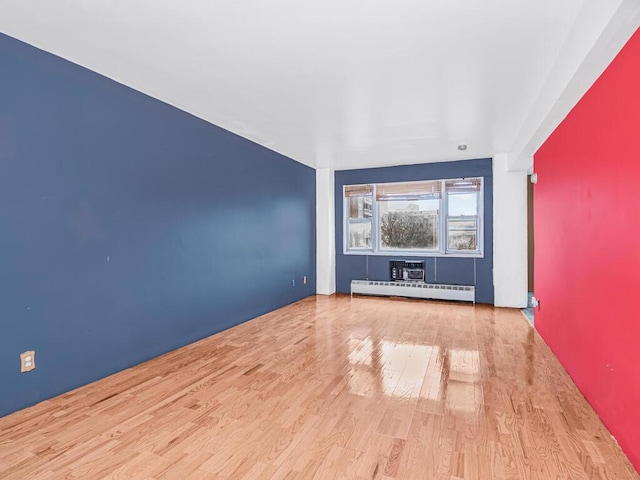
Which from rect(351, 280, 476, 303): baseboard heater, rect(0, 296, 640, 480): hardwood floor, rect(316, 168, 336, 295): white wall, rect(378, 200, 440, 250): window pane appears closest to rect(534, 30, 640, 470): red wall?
rect(0, 296, 640, 480): hardwood floor

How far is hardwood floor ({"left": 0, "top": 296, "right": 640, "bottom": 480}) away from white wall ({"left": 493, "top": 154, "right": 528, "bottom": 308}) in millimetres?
2004

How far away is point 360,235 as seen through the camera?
6.88 meters

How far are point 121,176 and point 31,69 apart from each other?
905 mm

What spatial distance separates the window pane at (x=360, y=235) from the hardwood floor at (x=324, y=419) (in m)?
3.36

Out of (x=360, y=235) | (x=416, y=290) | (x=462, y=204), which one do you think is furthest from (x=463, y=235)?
(x=360, y=235)

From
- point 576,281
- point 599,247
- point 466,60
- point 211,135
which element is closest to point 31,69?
point 211,135

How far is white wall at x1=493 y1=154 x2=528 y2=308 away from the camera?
5.41 m

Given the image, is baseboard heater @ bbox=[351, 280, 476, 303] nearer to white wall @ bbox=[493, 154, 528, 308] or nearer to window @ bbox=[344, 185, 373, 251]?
white wall @ bbox=[493, 154, 528, 308]

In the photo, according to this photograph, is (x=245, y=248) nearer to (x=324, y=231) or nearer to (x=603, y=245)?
(x=324, y=231)

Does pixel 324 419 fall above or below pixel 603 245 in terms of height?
below

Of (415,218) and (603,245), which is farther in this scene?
(415,218)

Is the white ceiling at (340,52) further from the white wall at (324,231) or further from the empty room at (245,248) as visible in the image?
the white wall at (324,231)

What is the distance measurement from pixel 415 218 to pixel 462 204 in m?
0.84

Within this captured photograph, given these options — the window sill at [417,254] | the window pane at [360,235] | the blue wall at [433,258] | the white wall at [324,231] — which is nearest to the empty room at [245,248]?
the blue wall at [433,258]
